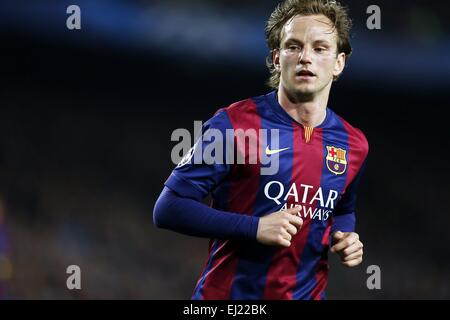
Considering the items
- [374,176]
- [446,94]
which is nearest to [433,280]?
[374,176]

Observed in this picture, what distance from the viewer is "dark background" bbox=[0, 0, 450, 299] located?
5.06 m

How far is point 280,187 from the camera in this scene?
2.36m

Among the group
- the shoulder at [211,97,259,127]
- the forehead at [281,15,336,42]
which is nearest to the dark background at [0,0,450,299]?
the forehead at [281,15,336,42]

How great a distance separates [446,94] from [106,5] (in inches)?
106

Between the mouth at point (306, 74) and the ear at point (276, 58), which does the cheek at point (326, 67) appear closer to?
the mouth at point (306, 74)

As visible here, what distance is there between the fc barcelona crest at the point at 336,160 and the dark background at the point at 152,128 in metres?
2.67

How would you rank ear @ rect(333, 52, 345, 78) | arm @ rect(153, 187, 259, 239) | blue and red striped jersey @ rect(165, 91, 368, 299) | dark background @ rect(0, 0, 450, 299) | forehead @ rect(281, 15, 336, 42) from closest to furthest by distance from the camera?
arm @ rect(153, 187, 259, 239)
blue and red striped jersey @ rect(165, 91, 368, 299)
forehead @ rect(281, 15, 336, 42)
ear @ rect(333, 52, 345, 78)
dark background @ rect(0, 0, 450, 299)

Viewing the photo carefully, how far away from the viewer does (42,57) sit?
5152 mm

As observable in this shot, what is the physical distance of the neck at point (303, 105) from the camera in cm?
250

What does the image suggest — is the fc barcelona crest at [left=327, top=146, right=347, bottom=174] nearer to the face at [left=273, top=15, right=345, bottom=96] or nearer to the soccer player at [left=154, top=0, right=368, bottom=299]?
the soccer player at [left=154, top=0, right=368, bottom=299]

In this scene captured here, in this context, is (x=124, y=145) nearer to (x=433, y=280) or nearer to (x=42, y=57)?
(x=42, y=57)

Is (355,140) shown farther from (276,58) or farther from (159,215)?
(159,215)

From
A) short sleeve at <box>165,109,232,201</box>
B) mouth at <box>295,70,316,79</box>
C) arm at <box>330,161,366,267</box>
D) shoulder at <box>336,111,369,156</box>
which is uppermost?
mouth at <box>295,70,316,79</box>

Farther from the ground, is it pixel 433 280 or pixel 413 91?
pixel 413 91
